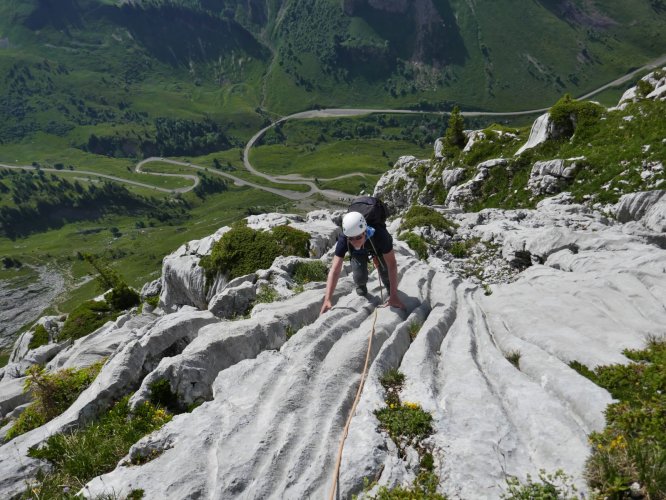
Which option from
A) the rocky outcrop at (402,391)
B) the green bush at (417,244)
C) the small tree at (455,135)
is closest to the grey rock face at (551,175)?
the green bush at (417,244)

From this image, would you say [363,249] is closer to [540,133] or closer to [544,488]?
[544,488]

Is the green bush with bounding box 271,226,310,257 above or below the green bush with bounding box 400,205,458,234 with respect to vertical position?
below

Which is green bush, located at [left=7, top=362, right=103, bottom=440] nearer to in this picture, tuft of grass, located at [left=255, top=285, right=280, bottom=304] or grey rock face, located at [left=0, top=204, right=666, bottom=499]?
grey rock face, located at [left=0, top=204, right=666, bottom=499]

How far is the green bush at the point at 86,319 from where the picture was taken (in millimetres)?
54912

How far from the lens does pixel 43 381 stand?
17.5 meters

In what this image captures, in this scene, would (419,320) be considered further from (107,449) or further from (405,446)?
(107,449)

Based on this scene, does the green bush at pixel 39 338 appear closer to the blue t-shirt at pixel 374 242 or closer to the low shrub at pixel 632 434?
the blue t-shirt at pixel 374 242

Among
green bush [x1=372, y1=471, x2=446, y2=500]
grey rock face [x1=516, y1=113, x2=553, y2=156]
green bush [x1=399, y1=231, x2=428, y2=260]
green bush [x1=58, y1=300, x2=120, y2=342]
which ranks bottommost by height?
green bush [x1=58, y1=300, x2=120, y2=342]

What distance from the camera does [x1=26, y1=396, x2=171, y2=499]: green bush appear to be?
35.8ft

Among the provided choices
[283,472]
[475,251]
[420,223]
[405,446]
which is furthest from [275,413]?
[420,223]

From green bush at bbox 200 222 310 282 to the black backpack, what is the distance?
18682mm

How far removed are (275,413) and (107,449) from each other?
17.1ft

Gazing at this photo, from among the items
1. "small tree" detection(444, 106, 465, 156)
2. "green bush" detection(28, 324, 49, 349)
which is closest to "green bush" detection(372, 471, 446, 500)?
"green bush" detection(28, 324, 49, 349)

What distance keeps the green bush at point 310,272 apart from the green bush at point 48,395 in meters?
14.1
